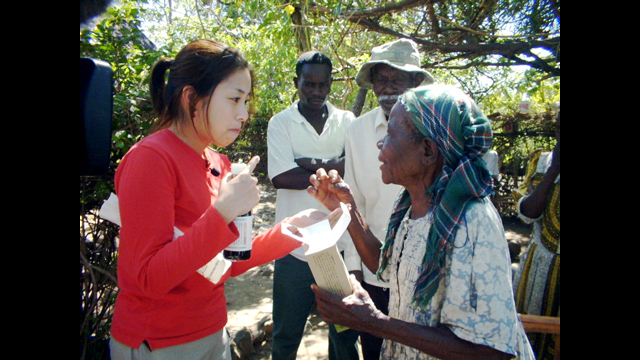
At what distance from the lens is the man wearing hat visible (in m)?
2.58

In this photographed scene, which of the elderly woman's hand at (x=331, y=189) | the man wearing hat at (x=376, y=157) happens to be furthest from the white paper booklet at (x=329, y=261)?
the man wearing hat at (x=376, y=157)

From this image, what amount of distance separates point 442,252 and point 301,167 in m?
1.75

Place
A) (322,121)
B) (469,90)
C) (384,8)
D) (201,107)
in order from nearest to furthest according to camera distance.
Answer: (201,107) < (322,121) < (384,8) < (469,90)

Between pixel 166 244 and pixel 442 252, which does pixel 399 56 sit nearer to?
pixel 442 252

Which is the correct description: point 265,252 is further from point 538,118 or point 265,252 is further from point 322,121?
point 538,118

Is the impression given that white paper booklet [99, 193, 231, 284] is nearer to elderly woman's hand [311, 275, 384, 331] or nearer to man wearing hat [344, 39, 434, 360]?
elderly woman's hand [311, 275, 384, 331]

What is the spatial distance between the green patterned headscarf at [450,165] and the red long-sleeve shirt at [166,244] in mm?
684

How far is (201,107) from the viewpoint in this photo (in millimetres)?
1742

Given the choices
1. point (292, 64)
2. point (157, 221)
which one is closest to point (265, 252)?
point (157, 221)

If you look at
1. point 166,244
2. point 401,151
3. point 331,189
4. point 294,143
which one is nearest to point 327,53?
point 294,143

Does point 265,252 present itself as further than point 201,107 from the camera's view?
Yes

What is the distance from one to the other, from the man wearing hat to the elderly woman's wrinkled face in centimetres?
91

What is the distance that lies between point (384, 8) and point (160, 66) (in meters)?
4.08

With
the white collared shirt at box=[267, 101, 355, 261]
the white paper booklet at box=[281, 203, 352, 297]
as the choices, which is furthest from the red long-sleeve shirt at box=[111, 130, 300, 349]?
the white collared shirt at box=[267, 101, 355, 261]
